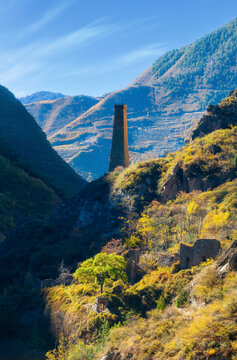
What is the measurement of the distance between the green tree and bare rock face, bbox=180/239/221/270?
7.64 metres

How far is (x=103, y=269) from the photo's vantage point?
37.3m

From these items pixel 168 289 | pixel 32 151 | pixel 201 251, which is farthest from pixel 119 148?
pixel 32 151

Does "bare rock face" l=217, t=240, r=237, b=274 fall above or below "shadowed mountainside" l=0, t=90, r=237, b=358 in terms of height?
below

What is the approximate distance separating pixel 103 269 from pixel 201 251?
10033 mm

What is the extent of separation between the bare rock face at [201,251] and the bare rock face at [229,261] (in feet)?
21.3

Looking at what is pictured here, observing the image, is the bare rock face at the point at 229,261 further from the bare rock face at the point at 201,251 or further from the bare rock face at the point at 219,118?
the bare rock face at the point at 219,118

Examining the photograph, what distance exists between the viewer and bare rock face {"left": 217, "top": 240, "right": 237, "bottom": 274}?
23.9 meters

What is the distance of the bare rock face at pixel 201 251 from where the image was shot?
104 feet

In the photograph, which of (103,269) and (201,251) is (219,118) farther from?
(201,251)

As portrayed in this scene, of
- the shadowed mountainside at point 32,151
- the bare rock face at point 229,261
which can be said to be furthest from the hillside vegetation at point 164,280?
the shadowed mountainside at point 32,151

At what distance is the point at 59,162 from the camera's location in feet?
476

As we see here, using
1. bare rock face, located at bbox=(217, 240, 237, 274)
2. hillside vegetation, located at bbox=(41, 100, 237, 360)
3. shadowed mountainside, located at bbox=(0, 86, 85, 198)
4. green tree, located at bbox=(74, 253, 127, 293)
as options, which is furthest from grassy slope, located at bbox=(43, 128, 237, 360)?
shadowed mountainside, located at bbox=(0, 86, 85, 198)

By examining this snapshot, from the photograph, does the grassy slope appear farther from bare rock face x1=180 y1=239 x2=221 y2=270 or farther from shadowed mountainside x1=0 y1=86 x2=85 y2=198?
shadowed mountainside x1=0 y1=86 x2=85 y2=198

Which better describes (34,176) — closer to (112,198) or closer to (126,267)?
(112,198)
